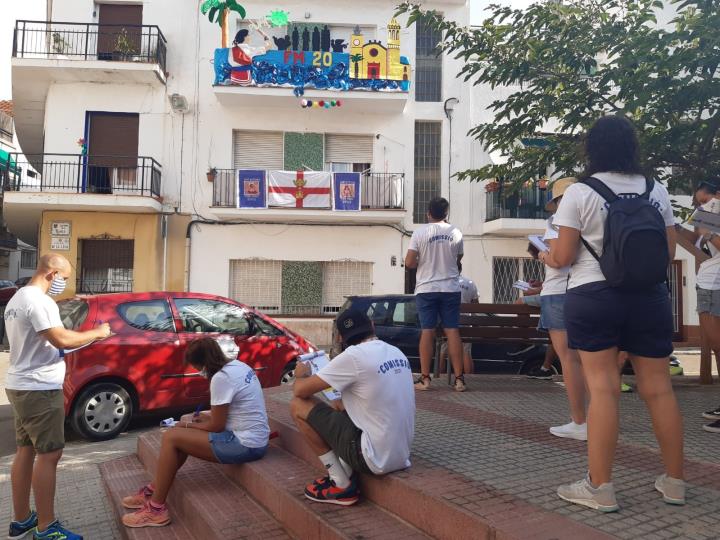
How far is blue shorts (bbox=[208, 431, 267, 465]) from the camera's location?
3.71 meters

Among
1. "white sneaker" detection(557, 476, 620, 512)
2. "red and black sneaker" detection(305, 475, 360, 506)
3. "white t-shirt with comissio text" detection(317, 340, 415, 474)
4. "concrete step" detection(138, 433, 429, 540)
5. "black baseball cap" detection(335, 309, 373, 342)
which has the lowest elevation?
"concrete step" detection(138, 433, 429, 540)

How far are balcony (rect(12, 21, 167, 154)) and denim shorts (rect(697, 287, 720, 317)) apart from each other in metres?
14.4

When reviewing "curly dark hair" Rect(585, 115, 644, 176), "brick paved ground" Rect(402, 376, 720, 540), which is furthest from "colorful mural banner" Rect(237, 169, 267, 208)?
"curly dark hair" Rect(585, 115, 644, 176)

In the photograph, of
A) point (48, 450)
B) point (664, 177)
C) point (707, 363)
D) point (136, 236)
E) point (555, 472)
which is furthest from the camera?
point (136, 236)

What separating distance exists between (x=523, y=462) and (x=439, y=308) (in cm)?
228

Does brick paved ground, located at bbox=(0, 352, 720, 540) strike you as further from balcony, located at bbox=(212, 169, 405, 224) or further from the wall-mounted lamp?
the wall-mounted lamp

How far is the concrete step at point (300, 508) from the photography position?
8.85ft

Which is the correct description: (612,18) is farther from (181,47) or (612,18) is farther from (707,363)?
(181,47)

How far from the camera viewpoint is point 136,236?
1536cm

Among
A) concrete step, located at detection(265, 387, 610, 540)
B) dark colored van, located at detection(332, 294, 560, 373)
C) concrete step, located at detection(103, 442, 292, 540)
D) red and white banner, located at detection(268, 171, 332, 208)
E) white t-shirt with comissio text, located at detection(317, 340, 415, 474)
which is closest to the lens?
concrete step, located at detection(265, 387, 610, 540)

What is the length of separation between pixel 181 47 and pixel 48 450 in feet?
49.0

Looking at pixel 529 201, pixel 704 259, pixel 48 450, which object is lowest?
pixel 48 450

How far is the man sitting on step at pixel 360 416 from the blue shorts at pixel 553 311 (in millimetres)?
1372

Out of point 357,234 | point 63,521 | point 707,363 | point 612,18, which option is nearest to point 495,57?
point 612,18
